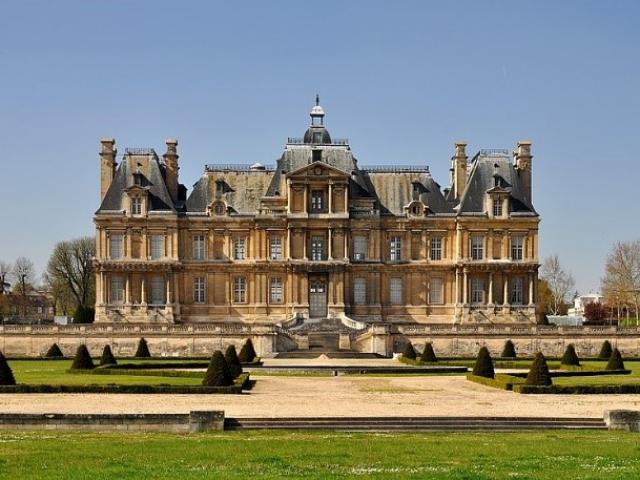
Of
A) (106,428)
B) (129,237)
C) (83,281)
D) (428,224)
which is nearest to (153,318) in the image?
(129,237)

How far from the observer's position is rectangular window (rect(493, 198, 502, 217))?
6100 cm

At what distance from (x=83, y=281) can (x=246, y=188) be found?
85.3 ft

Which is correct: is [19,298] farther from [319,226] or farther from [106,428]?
[106,428]

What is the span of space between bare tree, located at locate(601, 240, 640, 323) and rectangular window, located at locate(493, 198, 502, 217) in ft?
79.4

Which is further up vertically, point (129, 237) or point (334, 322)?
point (129, 237)

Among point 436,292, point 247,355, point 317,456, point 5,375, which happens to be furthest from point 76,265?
point 317,456

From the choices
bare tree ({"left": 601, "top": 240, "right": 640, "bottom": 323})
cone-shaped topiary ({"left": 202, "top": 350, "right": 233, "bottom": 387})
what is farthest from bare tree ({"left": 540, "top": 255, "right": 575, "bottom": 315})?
cone-shaped topiary ({"left": 202, "top": 350, "right": 233, "bottom": 387})

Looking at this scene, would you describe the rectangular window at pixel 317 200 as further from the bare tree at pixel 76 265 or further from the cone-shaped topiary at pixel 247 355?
the bare tree at pixel 76 265

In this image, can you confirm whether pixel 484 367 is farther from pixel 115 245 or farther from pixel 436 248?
pixel 115 245

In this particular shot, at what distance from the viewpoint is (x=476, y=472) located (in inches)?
606

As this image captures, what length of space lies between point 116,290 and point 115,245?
2.48m

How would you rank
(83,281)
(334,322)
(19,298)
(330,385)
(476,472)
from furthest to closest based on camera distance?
(19,298) < (83,281) < (334,322) < (330,385) < (476,472)

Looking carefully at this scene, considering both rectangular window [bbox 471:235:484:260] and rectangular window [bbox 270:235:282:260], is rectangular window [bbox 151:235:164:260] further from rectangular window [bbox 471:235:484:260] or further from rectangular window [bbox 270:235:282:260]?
rectangular window [bbox 471:235:484:260]

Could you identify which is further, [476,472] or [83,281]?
[83,281]
